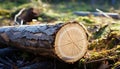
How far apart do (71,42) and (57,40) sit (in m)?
0.32

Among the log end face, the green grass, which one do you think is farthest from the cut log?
the green grass

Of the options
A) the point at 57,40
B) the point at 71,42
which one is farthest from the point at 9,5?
the point at 57,40

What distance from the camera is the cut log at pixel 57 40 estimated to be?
4.58 metres

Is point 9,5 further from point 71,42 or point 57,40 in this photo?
point 57,40

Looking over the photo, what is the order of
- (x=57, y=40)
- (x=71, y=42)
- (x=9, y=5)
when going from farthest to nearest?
(x=9, y=5) < (x=71, y=42) < (x=57, y=40)

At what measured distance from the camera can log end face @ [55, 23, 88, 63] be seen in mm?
4625

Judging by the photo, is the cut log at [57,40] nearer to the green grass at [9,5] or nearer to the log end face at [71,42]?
the log end face at [71,42]

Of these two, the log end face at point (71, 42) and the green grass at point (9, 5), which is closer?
the log end face at point (71, 42)

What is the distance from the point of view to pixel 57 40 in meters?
4.57

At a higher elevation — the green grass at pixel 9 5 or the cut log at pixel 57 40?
the cut log at pixel 57 40

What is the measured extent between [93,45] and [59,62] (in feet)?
3.44

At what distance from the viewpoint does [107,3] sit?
74.0ft

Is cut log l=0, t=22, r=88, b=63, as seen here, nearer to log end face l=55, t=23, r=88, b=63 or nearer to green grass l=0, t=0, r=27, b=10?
log end face l=55, t=23, r=88, b=63

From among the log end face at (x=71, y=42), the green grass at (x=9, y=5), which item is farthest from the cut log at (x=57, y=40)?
the green grass at (x=9, y=5)
